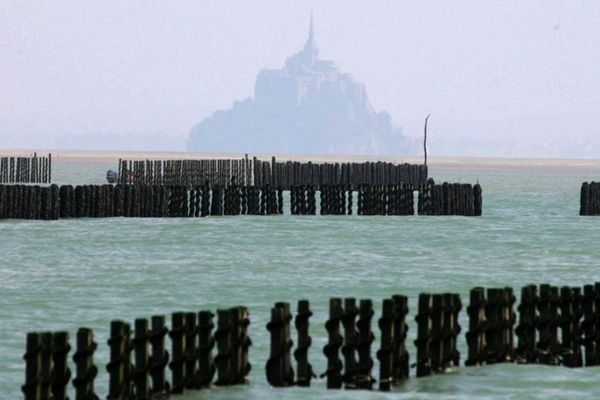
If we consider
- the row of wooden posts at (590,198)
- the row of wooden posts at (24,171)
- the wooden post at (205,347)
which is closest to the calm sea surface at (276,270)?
the wooden post at (205,347)

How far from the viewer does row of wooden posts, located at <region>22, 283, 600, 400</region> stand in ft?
52.5

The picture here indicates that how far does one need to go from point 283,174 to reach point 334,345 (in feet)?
222

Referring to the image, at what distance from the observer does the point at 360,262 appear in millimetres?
41281

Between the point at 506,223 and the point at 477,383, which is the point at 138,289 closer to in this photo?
the point at 477,383

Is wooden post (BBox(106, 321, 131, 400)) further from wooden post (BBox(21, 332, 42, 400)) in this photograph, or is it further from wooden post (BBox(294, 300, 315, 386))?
wooden post (BBox(294, 300, 315, 386))

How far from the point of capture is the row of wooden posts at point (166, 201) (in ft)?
173

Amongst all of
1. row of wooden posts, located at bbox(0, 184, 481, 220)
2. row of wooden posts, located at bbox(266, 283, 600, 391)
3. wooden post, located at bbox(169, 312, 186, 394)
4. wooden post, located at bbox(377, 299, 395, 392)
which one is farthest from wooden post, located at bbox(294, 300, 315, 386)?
row of wooden posts, located at bbox(0, 184, 481, 220)

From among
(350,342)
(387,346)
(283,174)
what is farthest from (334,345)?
(283,174)

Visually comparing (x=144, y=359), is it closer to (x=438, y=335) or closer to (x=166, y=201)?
(x=438, y=335)

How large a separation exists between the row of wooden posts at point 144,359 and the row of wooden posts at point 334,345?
0.04 ft

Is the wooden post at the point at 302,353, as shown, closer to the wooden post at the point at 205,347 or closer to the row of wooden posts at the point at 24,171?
the wooden post at the point at 205,347

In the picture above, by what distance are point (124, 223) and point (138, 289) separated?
22575 millimetres

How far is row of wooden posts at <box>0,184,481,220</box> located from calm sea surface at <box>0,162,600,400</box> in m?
0.59

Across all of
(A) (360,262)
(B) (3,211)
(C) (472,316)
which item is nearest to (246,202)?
(B) (3,211)
